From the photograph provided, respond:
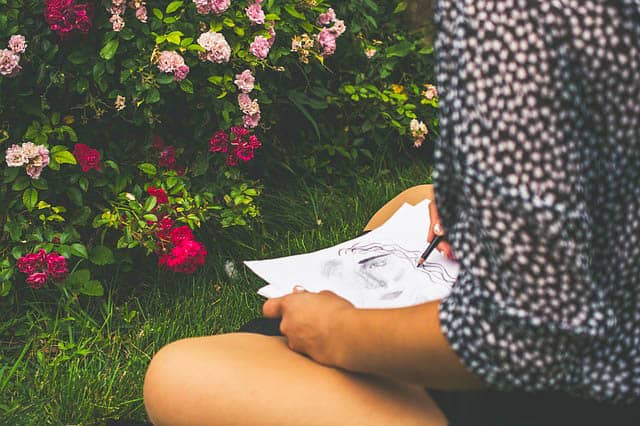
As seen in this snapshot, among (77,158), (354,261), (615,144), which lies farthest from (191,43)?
(615,144)

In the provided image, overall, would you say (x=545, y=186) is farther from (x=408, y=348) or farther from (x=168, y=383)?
(x=168, y=383)

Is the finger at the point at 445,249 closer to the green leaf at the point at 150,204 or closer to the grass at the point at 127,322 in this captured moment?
the grass at the point at 127,322

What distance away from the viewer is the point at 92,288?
2115 mm

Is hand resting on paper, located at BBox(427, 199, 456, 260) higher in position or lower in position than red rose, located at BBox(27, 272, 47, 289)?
higher

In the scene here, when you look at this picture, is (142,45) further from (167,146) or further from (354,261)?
(354,261)

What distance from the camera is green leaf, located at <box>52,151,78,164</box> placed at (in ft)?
6.69

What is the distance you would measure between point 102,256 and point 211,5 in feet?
2.50

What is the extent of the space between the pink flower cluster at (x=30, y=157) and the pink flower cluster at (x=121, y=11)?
378 millimetres

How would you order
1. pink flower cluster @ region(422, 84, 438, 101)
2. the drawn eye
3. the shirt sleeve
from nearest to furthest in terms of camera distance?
the shirt sleeve < the drawn eye < pink flower cluster @ region(422, 84, 438, 101)

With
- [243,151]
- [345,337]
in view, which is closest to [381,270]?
[345,337]

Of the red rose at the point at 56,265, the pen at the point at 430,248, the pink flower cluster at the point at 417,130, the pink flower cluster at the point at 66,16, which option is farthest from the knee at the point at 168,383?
the pink flower cluster at the point at 417,130

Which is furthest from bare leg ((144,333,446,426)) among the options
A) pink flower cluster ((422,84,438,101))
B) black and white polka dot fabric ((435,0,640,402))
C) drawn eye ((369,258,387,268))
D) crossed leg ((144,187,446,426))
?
pink flower cluster ((422,84,438,101))

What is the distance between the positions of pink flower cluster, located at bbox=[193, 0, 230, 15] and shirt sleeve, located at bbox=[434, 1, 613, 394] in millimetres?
1297

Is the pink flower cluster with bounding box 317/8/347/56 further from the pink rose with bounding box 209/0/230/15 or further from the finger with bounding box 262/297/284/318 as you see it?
the finger with bounding box 262/297/284/318
